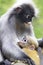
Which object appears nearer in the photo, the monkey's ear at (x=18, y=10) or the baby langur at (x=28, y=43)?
the baby langur at (x=28, y=43)

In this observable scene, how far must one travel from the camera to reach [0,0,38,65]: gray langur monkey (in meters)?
6.37

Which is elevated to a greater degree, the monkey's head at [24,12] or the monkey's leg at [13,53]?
the monkey's head at [24,12]

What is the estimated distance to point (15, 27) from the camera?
6.59 meters

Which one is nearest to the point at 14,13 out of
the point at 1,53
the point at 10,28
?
the point at 10,28

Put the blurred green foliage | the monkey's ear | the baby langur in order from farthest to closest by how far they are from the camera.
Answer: the blurred green foliage, the monkey's ear, the baby langur

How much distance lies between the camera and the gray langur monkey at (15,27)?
6.37m

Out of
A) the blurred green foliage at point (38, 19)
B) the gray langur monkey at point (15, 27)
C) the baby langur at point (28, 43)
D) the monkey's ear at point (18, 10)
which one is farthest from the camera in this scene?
the blurred green foliage at point (38, 19)

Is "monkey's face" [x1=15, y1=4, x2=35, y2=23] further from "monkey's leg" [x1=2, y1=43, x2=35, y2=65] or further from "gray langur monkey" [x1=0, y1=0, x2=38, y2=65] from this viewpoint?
"monkey's leg" [x1=2, y1=43, x2=35, y2=65]

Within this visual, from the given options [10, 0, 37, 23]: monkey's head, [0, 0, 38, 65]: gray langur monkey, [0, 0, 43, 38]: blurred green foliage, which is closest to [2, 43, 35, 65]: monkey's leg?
[0, 0, 38, 65]: gray langur monkey

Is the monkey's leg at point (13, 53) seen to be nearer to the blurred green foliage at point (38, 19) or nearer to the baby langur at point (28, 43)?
the baby langur at point (28, 43)

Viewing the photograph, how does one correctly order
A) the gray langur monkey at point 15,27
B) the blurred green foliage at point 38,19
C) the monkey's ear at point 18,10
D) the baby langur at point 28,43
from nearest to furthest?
the baby langur at point 28,43, the gray langur monkey at point 15,27, the monkey's ear at point 18,10, the blurred green foliage at point 38,19

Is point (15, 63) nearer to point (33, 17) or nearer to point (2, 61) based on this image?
point (2, 61)

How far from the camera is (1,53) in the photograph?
21.5 ft

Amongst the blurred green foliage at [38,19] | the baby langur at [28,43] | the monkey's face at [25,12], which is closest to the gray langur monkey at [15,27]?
the monkey's face at [25,12]
